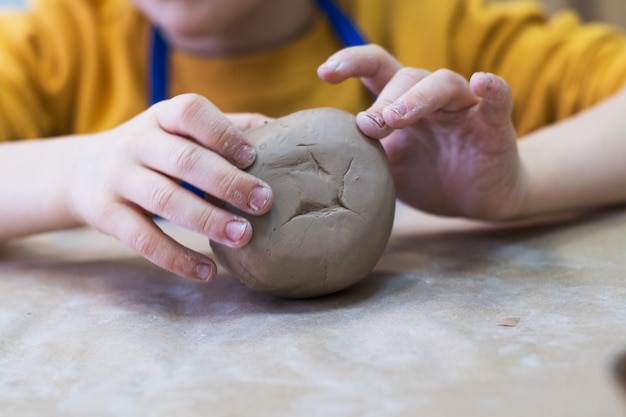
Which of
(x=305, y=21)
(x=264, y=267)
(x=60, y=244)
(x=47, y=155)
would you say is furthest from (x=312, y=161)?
(x=305, y=21)

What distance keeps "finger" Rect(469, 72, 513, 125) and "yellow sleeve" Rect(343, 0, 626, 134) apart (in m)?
0.50

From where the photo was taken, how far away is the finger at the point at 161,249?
22.9 inches

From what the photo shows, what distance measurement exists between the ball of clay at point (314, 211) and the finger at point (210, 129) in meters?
0.01

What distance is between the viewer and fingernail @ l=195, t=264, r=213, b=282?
0.58m

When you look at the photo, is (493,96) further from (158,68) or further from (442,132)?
(158,68)

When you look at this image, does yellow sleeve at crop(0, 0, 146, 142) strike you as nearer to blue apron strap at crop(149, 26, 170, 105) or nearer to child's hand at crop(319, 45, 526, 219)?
blue apron strap at crop(149, 26, 170, 105)

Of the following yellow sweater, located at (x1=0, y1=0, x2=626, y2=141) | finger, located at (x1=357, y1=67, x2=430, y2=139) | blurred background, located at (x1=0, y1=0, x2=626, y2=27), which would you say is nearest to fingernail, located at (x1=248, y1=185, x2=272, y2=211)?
finger, located at (x1=357, y1=67, x2=430, y2=139)

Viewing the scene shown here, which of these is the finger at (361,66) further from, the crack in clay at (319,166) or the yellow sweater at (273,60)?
the yellow sweater at (273,60)

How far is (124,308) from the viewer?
1.96 feet

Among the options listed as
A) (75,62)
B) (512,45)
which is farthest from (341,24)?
(75,62)

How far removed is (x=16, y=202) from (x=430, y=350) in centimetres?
52

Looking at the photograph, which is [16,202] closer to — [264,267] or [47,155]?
[47,155]

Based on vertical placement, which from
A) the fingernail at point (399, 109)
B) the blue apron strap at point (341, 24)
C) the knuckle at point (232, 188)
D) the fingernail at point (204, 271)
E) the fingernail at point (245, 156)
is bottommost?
the fingernail at point (204, 271)

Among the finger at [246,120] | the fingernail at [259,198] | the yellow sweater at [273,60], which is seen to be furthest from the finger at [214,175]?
the yellow sweater at [273,60]
